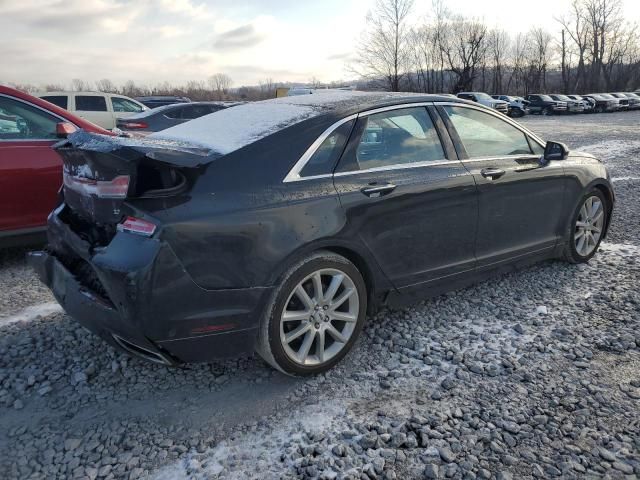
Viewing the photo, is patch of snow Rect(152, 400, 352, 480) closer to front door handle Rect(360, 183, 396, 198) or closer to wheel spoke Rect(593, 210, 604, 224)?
front door handle Rect(360, 183, 396, 198)

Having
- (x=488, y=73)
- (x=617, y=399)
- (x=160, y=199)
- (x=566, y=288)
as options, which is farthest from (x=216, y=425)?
(x=488, y=73)

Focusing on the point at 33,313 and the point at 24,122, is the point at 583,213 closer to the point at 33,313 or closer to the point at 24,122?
the point at 33,313

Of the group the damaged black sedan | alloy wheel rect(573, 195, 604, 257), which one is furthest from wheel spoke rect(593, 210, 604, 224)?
the damaged black sedan

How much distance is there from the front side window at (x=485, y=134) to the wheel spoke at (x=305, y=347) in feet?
5.76

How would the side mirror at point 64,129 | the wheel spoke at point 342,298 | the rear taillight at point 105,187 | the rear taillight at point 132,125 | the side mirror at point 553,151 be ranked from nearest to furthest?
the rear taillight at point 105,187 < the wheel spoke at point 342,298 < the side mirror at point 553,151 < the side mirror at point 64,129 < the rear taillight at point 132,125

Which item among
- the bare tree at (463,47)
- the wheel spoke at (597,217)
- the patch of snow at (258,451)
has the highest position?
the bare tree at (463,47)

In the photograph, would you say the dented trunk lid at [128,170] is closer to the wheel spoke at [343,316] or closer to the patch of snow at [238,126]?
the patch of snow at [238,126]

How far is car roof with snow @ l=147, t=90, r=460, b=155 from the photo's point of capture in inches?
113

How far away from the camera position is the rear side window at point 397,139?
3123mm

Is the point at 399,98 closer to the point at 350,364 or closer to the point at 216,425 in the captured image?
the point at 350,364

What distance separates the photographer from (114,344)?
8.63 ft

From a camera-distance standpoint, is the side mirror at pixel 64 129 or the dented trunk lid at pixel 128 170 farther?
the side mirror at pixel 64 129

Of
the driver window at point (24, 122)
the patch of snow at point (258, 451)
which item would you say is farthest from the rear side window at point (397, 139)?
the driver window at point (24, 122)

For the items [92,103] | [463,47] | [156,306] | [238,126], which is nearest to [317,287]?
[156,306]
